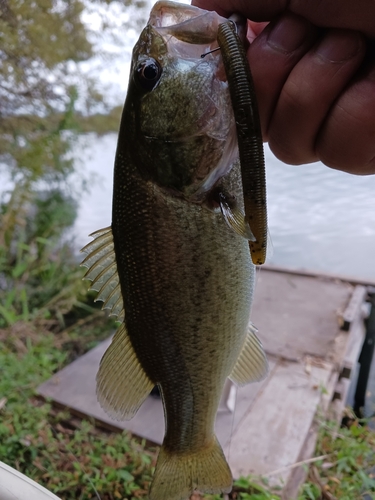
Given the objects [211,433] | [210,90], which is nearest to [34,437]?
[211,433]

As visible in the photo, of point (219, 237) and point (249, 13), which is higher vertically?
point (249, 13)

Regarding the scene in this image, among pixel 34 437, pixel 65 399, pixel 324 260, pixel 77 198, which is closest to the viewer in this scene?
pixel 34 437

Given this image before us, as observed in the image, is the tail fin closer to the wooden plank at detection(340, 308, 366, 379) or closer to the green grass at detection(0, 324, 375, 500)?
the green grass at detection(0, 324, 375, 500)

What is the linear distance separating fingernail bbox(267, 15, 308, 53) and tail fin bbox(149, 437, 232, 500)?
3.78 feet

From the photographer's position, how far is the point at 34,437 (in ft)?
8.86

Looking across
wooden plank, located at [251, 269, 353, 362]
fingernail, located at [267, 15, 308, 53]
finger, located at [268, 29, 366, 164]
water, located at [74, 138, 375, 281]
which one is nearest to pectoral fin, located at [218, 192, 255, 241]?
finger, located at [268, 29, 366, 164]

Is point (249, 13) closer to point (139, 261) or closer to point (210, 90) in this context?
point (210, 90)

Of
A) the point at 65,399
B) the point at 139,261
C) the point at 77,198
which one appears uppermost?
the point at 139,261

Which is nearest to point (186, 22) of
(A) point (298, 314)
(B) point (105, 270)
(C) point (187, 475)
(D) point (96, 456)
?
(B) point (105, 270)

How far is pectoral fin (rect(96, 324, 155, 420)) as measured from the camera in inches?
47.1

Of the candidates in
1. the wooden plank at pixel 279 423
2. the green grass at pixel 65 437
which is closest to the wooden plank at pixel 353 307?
the wooden plank at pixel 279 423

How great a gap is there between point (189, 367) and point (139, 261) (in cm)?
36

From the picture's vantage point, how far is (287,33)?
2.95 feet

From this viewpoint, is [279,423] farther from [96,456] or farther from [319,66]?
[319,66]
